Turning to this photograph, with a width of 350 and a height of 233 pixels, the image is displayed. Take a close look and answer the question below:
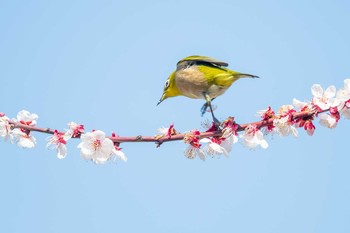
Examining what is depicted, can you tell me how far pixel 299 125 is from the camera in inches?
195

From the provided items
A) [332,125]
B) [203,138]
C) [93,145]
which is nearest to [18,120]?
[93,145]

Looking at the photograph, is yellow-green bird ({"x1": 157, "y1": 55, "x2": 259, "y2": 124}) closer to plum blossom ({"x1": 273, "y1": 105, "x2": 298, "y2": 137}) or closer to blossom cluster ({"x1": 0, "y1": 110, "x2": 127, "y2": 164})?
plum blossom ({"x1": 273, "y1": 105, "x2": 298, "y2": 137})

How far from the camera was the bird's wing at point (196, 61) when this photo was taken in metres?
6.89

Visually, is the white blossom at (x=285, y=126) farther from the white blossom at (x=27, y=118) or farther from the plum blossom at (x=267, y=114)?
the white blossom at (x=27, y=118)

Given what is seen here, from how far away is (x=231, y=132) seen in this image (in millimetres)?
5027

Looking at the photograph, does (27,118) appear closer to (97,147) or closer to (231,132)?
(97,147)

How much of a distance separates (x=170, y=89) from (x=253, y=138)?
328 centimetres

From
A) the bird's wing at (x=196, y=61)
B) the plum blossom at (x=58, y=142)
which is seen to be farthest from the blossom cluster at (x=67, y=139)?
the bird's wing at (x=196, y=61)

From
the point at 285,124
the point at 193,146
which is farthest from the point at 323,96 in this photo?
the point at 193,146

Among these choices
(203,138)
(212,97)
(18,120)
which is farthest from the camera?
(212,97)

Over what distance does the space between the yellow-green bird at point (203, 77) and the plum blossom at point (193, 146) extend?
4.23 feet

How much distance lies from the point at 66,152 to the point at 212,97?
273 centimetres

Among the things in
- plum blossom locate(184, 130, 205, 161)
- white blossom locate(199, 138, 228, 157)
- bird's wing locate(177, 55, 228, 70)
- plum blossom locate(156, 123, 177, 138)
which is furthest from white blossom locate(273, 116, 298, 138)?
bird's wing locate(177, 55, 228, 70)

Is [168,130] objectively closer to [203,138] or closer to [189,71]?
[203,138]
